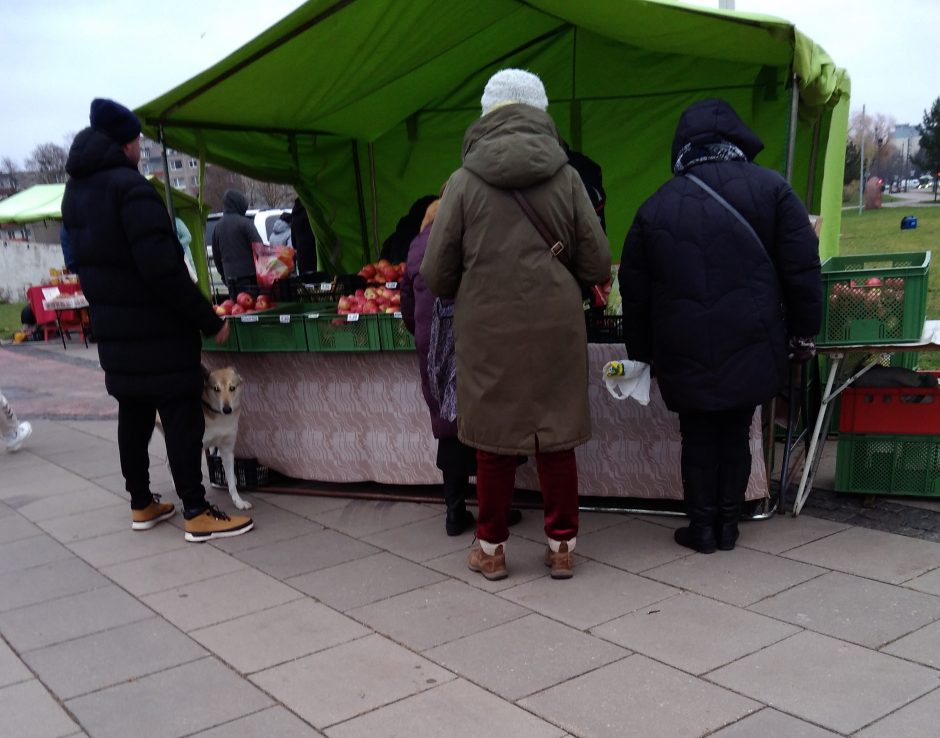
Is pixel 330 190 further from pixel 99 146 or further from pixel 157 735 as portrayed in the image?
pixel 157 735

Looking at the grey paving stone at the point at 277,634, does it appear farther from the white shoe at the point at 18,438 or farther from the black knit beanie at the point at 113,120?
the white shoe at the point at 18,438

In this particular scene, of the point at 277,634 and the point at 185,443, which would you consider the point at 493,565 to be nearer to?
the point at 277,634

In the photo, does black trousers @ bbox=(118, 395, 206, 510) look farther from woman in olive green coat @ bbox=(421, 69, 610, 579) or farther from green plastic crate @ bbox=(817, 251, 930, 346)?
green plastic crate @ bbox=(817, 251, 930, 346)

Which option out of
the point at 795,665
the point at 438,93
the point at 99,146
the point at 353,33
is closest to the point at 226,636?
the point at 795,665

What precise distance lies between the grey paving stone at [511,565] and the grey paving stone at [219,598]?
680mm

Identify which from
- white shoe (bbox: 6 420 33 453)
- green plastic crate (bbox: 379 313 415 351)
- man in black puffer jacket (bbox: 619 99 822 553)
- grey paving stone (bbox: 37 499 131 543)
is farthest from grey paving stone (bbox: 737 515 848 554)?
white shoe (bbox: 6 420 33 453)

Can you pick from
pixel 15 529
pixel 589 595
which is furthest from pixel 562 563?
pixel 15 529

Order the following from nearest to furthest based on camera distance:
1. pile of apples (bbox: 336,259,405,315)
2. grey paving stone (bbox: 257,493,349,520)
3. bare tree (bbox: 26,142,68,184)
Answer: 1. pile of apples (bbox: 336,259,405,315)
2. grey paving stone (bbox: 257,493,349,520)
3. bare tree (bbox: 26,142,68,184)

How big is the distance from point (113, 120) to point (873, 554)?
157 inches

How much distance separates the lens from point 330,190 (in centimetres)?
698

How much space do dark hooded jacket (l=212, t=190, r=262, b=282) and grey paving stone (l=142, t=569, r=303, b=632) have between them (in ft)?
16.3

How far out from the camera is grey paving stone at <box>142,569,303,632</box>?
3580 millimetres

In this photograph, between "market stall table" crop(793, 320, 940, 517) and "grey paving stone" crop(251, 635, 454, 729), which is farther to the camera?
"market stall table" crop(793, 320, 940, 517)

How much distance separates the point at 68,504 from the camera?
539 centimetres
